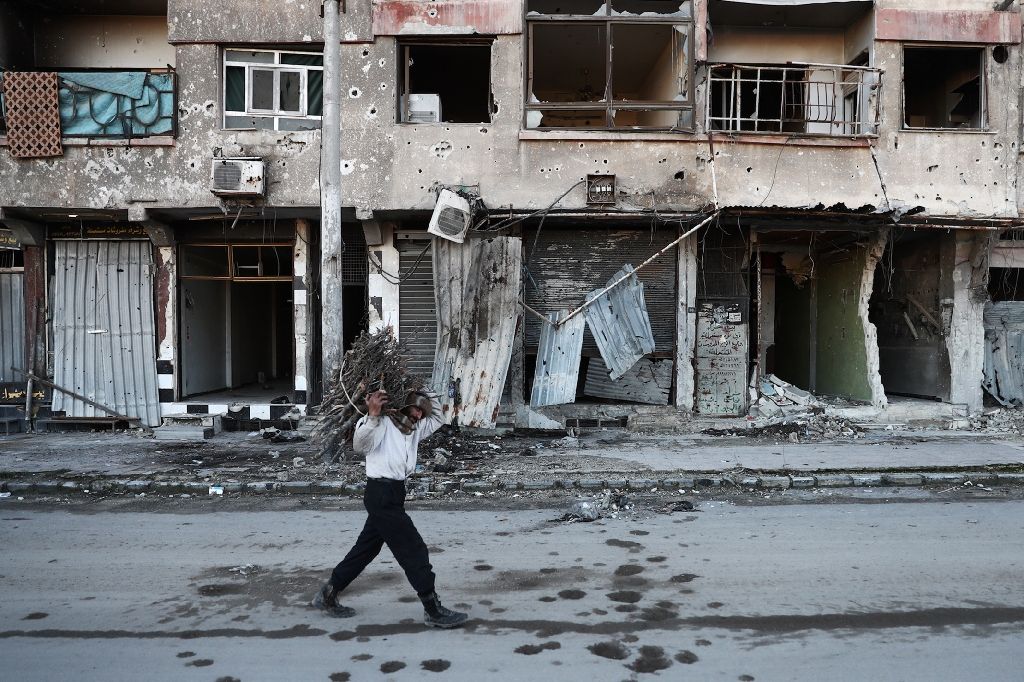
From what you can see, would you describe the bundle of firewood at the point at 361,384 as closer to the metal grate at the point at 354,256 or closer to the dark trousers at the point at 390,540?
the dark trousers at the point at 390,540

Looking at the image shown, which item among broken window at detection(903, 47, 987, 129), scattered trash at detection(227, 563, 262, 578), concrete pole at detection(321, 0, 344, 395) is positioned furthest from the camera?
broken window at detection(903, 47, 987, 129)

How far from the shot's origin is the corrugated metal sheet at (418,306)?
469 inches

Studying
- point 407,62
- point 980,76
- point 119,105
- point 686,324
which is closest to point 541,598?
point 686,324

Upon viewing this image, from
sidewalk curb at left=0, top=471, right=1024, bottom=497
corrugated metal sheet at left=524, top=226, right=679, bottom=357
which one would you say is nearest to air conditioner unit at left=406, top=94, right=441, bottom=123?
corrugated metal sheet at left=524, top=226, right=679, bottom=357

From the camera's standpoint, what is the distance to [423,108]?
11.5 m

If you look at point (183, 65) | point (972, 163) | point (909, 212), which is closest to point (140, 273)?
point (183, 65)

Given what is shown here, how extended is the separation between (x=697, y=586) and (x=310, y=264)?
948cm

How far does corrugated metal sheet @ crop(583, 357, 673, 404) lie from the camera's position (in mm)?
12195

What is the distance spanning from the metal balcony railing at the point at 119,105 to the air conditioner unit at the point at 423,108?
3998 mm

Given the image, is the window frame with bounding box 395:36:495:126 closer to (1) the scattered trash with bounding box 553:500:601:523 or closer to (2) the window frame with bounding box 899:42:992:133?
(1) the scattered trash with bounding box 553:500:601:523

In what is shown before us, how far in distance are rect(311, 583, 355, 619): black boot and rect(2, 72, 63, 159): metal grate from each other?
34.4 ft

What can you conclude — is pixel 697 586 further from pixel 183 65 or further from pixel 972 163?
pixel 183 65

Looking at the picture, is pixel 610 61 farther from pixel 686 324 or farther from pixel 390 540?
pixel 390 540

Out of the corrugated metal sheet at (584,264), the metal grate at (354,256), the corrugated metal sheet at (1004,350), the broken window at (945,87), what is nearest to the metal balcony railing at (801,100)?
the broken window at (945,87)
